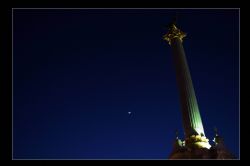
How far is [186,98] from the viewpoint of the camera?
3094 centimetres

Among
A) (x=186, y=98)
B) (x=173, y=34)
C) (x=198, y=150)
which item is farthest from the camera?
(x=173, y=34)

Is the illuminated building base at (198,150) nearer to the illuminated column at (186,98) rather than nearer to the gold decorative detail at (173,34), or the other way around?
the illuminated column at (186,98)

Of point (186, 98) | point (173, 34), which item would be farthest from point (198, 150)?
point (173, 34)

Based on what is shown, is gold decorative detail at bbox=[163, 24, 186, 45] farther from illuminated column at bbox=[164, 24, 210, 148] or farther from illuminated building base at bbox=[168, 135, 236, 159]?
illuminated building base at bbox=[168, 135, 236, 159]

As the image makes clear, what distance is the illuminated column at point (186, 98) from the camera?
91.6 feet

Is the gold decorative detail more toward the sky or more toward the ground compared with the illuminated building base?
more toward the sky

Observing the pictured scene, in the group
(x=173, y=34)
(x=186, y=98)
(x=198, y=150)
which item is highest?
Result: (x=173, y=34)

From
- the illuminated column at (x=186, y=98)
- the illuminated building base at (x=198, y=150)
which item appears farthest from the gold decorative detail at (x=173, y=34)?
the illuminated building base at (x=198, y=150)

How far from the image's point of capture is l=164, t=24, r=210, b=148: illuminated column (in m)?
27.9

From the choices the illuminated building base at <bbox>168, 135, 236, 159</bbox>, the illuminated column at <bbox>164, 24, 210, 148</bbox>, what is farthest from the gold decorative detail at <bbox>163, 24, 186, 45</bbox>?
the illuminated building base at <bbox>168, 135, 236, 159</bbox>

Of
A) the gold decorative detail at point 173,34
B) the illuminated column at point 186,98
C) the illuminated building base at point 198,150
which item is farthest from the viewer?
the gold decorative detail at point 173,34

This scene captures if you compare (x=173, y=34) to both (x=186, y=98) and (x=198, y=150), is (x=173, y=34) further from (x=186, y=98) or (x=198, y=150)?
(x=198, y=150)
